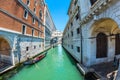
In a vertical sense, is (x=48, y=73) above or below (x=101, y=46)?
below

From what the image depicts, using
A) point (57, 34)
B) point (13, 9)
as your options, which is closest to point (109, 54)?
point (13, 9)

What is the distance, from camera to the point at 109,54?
34.0ft

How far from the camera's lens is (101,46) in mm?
10023

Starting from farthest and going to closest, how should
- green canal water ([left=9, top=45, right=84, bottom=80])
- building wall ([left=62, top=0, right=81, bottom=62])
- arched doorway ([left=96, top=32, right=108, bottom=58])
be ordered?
building wall ([left=62, top=0, right=81, bottom=62]) < arched doorway ([left=96, top=32, right=108, bottom=58]) < green canal water ([left=9, top=45, right=84, bottom=80])

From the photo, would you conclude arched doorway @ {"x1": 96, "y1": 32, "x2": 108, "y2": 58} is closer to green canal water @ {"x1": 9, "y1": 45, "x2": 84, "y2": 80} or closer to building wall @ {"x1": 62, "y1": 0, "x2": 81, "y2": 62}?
building wall @ {"x1": 62, "y1": 0, "x2": 81, "y2": 62}

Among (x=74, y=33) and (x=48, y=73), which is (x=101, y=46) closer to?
(x=48, y=73)

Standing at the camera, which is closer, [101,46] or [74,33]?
[101,46]

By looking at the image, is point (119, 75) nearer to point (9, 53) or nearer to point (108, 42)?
point (108, 42)

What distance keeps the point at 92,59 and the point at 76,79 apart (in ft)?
8.98

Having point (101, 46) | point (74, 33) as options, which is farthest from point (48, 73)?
point (74, 33)

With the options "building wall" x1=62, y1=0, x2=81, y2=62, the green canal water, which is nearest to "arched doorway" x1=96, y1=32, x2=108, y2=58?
"building wall" x1=62, y1=0, x2=81, y2=62

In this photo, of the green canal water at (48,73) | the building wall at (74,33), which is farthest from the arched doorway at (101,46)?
the green canal water at (48,73)

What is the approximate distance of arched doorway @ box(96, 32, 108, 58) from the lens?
32.3 ft

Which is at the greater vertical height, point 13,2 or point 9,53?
point 13,2
